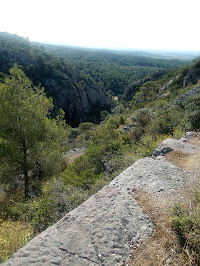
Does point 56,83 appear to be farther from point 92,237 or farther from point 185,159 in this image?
point 92,237

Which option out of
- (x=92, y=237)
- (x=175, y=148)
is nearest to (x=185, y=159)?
(x=175, y=148)

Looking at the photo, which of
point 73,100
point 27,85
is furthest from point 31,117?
point 73,100

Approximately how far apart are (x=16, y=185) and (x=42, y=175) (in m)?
1.64

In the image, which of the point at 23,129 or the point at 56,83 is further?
the point at 56,83

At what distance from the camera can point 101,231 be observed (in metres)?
3.38

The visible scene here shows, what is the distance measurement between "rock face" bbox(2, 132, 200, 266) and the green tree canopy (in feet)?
19.8

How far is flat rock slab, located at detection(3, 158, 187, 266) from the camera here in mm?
2885

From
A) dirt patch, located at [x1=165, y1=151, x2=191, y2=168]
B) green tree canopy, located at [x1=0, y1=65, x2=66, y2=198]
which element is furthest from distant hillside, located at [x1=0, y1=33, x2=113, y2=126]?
dirt patch, located at [x1=165, y1=151, x2=191, y2=168]

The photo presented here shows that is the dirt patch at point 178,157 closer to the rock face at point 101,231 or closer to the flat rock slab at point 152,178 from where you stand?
the flat rock slab at point 152,178

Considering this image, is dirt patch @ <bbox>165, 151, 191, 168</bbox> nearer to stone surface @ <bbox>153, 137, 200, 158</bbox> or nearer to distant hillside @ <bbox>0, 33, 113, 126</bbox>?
stone surface @ <bbox>153, 137, 200, 158</bbox>

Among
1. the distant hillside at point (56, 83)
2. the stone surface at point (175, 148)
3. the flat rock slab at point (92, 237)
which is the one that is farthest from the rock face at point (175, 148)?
the distant hillside at point (56, 83)

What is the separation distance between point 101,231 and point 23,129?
714cm

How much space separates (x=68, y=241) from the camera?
10.5 ft

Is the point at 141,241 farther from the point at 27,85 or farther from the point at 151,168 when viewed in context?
the point at 27,85
